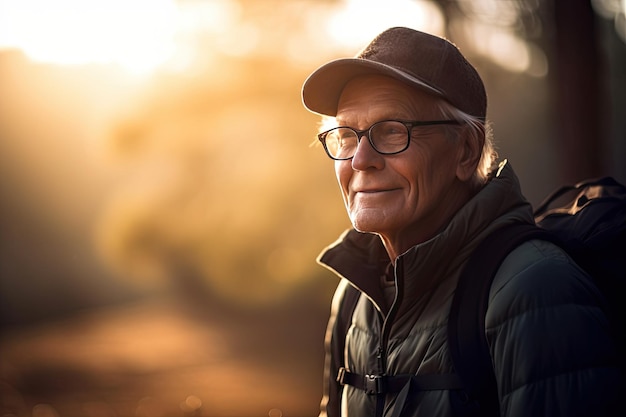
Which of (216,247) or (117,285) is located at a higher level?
(117,285)

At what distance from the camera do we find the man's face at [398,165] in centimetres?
237

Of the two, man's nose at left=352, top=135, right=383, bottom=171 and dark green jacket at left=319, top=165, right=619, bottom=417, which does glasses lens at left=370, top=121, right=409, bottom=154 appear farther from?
dark green jacket at left=319, top=165, right=619, bottom=417

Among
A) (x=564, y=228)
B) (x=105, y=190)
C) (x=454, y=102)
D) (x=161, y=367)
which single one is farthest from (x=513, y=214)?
(x=105, y=190)

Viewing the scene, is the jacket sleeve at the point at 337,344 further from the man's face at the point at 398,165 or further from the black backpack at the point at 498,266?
the black backpack at the point at 498,266

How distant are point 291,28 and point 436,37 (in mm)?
6202

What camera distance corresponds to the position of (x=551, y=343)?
186 centimetres

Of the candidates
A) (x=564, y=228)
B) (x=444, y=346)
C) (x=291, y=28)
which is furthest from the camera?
(x=291, y=28)

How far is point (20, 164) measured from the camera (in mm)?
14695

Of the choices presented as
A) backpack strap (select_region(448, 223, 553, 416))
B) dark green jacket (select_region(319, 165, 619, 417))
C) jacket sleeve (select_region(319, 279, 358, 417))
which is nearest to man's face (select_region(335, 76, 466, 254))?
dark green jacket (select_region(319, 165, 619, 417))

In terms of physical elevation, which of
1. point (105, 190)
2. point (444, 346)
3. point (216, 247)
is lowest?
point (444, 346)

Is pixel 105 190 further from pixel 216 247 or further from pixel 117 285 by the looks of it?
pixel 216 247

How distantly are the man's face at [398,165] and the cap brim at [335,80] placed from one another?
8 cm

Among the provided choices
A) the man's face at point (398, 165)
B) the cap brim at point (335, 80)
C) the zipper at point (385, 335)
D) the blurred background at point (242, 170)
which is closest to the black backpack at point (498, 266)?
the zipper at point (385, 335)

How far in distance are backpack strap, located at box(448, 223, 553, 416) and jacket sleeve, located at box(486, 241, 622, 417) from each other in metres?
0.05
